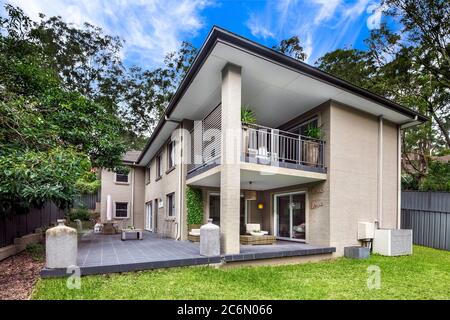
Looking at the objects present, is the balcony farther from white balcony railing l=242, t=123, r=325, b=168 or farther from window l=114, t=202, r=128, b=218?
window l=114, t=202, r=128, b=218

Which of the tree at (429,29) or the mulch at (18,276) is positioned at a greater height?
the tree at (429,29)

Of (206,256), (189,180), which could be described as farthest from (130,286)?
(189,180)

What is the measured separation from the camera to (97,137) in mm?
10039

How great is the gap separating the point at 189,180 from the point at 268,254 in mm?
4752

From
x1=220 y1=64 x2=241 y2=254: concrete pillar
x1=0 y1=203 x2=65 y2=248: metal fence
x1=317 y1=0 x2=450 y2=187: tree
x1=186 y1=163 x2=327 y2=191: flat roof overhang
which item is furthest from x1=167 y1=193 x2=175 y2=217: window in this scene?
x1=317 y1=0 x2=450 y2=187: tree

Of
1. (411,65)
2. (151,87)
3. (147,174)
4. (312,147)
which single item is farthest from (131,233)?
(411,65)

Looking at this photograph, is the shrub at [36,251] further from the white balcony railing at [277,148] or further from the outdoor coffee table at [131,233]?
the white balcony railing at [277,148]

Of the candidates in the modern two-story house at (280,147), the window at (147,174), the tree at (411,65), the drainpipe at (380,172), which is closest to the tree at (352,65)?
the tree at (411,65)

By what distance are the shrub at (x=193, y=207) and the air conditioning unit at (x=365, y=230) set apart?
616cm

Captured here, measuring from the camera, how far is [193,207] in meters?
11.4

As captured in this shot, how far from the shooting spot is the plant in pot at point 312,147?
9.63 m

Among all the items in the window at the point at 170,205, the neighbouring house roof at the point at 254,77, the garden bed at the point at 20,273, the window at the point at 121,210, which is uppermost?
the neighbouring house roof at the point at 254,77
